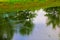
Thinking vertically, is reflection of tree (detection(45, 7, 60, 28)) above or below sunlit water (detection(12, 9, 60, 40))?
above

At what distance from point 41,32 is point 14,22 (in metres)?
0.27

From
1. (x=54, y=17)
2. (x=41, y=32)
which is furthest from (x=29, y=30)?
(x=54, y=17)

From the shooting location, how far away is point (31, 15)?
143 centimetres

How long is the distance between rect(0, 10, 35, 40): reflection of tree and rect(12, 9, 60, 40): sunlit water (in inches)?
1.8

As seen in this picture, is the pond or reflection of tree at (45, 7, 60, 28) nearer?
the pond

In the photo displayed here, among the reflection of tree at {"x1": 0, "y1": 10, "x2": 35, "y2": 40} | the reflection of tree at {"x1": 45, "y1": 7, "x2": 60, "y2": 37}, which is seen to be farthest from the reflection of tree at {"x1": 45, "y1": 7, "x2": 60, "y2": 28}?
the reflection of tree at {"x1": 0, "y1": 10, "x2": 35, "y2": 40}

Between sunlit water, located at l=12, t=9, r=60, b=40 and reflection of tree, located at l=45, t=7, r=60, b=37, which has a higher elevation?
reflection of tree, located at l=45, t=7, r=60, b=37

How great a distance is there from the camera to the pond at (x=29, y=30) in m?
1.34

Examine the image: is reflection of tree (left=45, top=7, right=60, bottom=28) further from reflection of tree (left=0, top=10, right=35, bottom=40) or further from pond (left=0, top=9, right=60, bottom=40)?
reflection of tree (left=0, top=10, right=35, bottom=40)

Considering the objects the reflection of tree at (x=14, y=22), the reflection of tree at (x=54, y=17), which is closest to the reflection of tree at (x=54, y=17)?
the reflection of tree at (x=54, y=17)

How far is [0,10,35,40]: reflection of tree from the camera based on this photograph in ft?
4.23

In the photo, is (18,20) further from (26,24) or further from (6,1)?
(6,1)

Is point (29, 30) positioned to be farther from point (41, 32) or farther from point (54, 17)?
point (54, 17)

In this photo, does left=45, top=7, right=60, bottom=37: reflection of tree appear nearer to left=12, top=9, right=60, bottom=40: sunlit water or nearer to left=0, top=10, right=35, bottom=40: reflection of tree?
left=12, top=9, right=60, bottom=40: sunlit water
